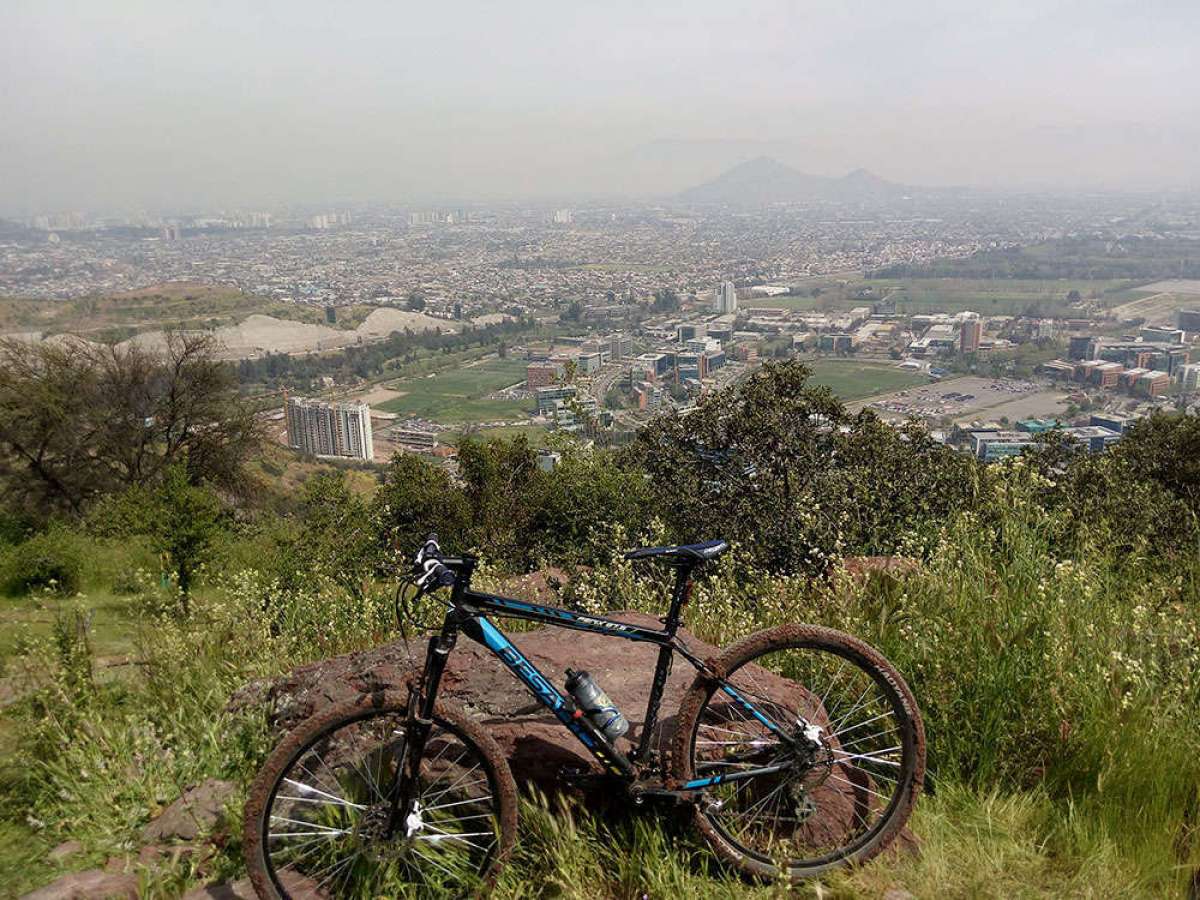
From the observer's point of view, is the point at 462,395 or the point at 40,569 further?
the point at 462,395

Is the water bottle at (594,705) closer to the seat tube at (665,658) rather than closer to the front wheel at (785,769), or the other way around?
the seat tube at (665,658)

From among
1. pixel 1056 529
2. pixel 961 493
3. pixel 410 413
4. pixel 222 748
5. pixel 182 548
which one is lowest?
pixel 410 413

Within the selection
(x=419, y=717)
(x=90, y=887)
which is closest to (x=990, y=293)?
(x=419, y=717)

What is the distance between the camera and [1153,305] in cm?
6825

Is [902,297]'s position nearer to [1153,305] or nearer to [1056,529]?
[1153,305]

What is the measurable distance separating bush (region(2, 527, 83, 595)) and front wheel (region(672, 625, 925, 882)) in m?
11.0

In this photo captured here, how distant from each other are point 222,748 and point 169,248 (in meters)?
148

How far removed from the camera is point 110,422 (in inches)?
835

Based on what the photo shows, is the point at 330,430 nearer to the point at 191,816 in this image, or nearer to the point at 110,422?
the point at 110,422

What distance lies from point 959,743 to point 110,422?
2269cm

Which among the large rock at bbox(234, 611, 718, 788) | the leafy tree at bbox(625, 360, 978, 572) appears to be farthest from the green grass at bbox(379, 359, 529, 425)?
the large rock at bbox(234, 611, 718, 788)

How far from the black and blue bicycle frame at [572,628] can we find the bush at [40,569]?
34.7 ft

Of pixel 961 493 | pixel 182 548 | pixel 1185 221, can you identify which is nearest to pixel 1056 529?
pixel 961 493

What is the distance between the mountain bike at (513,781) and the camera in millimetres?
2854
